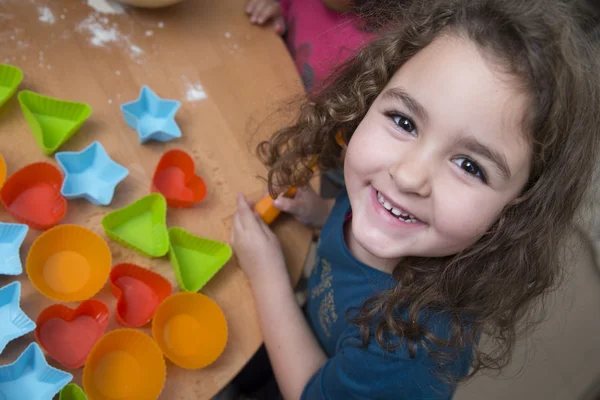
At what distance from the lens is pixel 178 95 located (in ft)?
2.86

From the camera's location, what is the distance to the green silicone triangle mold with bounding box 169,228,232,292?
2.37ft

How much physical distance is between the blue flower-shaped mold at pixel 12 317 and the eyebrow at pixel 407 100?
494 millimetres

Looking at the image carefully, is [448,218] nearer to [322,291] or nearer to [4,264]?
[322,291]

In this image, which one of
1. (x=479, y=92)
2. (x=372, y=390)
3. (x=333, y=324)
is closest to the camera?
(x=479, y=92)

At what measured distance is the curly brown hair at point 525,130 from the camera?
1.83 ft

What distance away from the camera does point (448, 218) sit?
601mm

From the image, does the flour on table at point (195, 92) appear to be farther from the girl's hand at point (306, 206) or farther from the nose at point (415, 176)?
the nose at point (415, 176)

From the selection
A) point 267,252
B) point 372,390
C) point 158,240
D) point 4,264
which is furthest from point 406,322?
point 4,264

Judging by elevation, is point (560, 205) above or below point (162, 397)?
above

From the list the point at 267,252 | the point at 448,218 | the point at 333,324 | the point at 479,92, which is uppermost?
the point at 479,92

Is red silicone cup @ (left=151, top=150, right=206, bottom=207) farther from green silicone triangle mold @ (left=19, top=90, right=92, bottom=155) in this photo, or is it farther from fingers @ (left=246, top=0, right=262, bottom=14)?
fingers @ (left=246, top=0, right=262, bottom=14)

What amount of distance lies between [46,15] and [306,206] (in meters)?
0.52

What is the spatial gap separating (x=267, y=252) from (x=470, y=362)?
0.33 metres

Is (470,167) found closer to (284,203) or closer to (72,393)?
(284,203)
